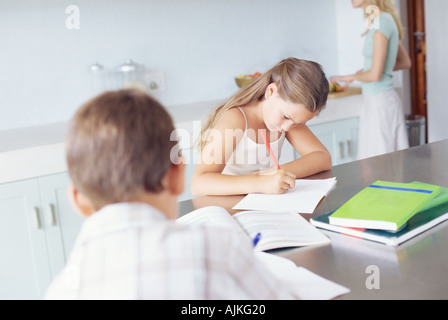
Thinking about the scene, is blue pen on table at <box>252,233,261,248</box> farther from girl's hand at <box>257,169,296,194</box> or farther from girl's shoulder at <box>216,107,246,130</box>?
girl's shoulder at <box>216,107,246,130</box>

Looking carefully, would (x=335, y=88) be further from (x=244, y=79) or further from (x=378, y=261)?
(x=378, y=261)

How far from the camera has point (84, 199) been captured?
0.66 metres

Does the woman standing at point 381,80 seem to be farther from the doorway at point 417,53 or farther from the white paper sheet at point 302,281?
the white paper sheet at point 302,281

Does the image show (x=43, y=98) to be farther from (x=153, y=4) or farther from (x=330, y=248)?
(x=330, y=248)

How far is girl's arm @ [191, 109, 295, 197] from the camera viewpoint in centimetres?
136

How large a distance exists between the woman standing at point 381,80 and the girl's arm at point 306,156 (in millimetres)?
1015

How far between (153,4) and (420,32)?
2.40 m

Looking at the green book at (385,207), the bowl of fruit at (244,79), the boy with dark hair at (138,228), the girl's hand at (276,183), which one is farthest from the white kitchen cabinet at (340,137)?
the boy with dark hair at (138,228)

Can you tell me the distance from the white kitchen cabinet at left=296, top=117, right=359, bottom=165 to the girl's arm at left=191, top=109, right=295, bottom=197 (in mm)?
1243

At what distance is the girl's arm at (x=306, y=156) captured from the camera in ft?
5.14

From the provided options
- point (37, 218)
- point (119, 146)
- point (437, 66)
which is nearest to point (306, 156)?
point (119, 146)

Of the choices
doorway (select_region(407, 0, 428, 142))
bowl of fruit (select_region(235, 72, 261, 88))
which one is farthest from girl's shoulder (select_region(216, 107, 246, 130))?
doorway (select_region(407, 0, 428, 142))

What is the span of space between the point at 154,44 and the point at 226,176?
1642 mm
